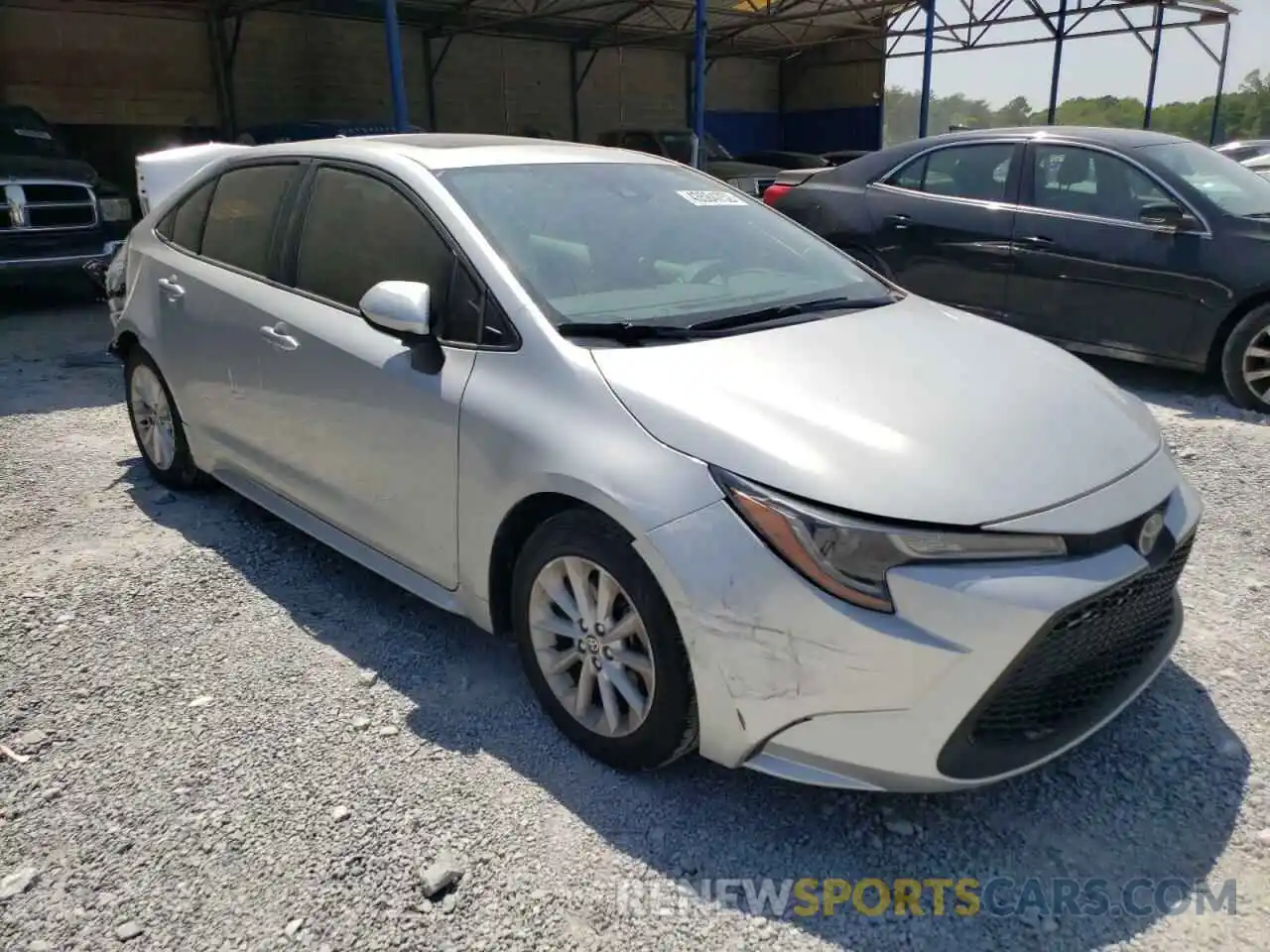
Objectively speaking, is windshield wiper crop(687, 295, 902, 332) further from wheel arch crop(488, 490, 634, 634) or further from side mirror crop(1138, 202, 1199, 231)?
side mirror crop(1138, 202, 1199, 231)

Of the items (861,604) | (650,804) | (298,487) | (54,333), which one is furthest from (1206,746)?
(54,333)

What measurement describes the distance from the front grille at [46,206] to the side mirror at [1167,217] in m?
8.92

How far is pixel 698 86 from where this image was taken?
14.7 metres

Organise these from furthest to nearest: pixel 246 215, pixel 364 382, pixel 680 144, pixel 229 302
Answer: pixel 680 144 → pixel 246 215 → pixel 229 302 → pixel 364 382

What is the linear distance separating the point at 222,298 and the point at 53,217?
263 inches

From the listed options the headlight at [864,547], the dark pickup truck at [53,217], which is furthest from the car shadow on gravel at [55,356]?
the headlight at [864,547]

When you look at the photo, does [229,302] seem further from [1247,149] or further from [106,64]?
[1247,149]

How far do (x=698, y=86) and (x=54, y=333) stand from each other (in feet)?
31.9

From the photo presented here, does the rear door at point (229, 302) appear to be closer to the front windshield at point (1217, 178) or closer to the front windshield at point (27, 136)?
the front windshield at point (1217, 178)

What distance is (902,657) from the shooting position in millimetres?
2061

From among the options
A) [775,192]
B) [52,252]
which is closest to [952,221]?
[775,192]

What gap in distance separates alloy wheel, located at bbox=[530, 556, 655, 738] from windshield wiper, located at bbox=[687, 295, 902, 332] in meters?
0.77

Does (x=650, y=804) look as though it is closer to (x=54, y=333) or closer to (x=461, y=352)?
(x=461, y=352)

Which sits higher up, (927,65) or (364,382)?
(927,65)
